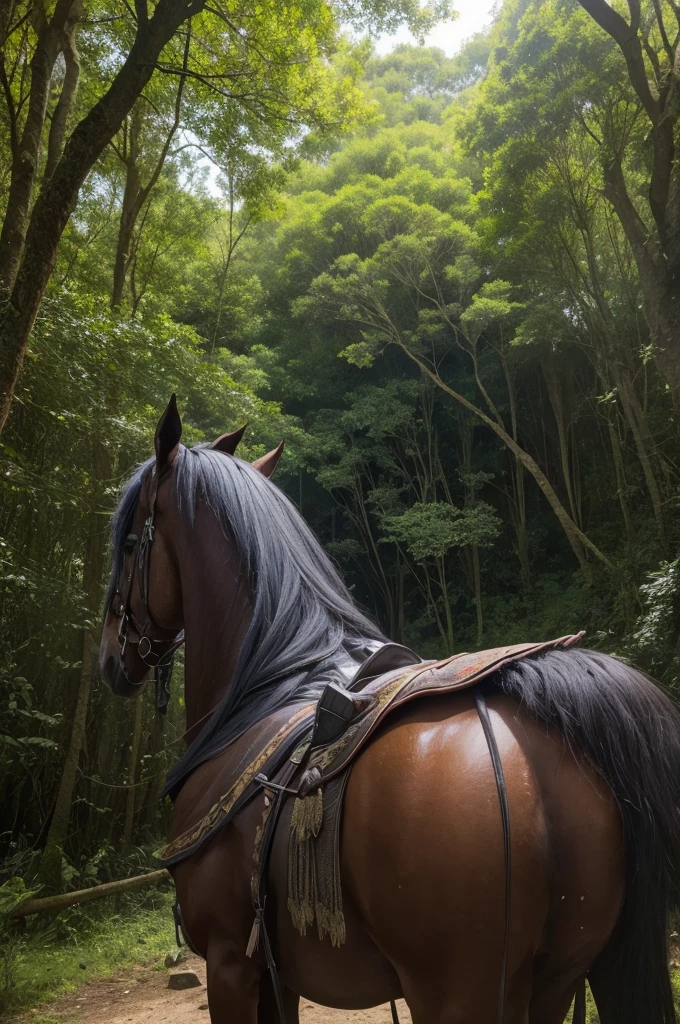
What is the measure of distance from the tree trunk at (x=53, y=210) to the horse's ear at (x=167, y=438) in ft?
4.49

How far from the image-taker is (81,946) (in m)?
4.71

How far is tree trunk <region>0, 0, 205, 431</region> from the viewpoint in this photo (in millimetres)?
2887

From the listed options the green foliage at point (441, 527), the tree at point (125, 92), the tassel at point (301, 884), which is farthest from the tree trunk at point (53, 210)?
the green foliage at point (441, 527)

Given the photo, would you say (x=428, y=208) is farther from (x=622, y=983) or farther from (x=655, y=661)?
(x=622, y=983)

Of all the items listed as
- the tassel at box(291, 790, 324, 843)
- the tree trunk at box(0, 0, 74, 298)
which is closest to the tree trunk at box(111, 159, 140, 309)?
the tree trunk at box(0, 0, 74, 298)

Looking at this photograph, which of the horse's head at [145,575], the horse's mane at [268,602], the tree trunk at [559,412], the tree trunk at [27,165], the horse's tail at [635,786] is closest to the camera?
the horse's tail at [635,786]

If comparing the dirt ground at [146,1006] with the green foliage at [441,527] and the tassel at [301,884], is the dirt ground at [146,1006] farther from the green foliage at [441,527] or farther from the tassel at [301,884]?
the green foliage at [441,527]

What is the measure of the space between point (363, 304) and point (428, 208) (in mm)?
2086

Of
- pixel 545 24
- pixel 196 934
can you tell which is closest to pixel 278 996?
pixel 196 934

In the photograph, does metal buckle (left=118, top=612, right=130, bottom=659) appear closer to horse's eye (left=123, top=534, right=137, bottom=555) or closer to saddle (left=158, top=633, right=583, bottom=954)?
horse's eye (left=123, top=534, right=137, bottom=555)

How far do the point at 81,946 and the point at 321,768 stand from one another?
14.7 feet

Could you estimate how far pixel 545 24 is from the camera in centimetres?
861

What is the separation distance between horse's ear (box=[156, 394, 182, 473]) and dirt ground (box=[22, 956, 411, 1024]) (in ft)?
10.5

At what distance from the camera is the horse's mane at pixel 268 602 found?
168cm
